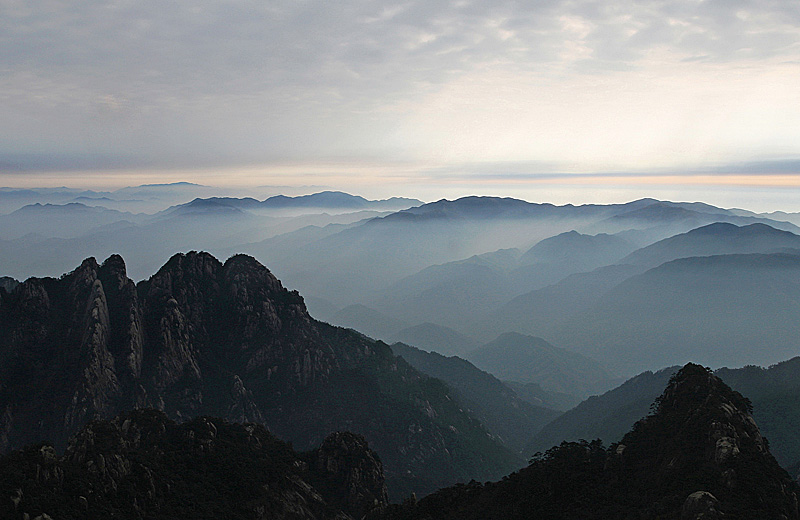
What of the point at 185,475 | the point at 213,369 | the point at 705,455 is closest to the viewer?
the point at 705,455

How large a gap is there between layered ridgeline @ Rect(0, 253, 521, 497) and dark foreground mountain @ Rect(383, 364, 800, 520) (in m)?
82.0

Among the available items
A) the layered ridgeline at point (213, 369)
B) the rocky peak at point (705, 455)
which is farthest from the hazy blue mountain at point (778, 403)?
the rocky peak at point (705, 455)

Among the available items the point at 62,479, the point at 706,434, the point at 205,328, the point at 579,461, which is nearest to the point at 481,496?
the point at 579,461

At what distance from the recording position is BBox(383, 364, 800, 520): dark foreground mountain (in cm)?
4509

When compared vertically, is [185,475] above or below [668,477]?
below

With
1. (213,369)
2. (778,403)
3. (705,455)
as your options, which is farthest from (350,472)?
(778,403)

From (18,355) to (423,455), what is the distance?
399 ft

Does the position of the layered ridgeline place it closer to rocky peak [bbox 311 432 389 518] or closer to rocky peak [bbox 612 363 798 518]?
rocky peak [bbox 311 432 389 518]

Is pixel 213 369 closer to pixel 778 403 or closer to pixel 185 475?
pixel 185 475

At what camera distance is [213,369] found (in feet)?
511

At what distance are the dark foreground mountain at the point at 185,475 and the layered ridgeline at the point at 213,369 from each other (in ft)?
167

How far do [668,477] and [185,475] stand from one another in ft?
217

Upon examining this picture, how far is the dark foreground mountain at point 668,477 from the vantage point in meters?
45.1

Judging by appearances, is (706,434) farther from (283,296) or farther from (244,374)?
(283,296)
